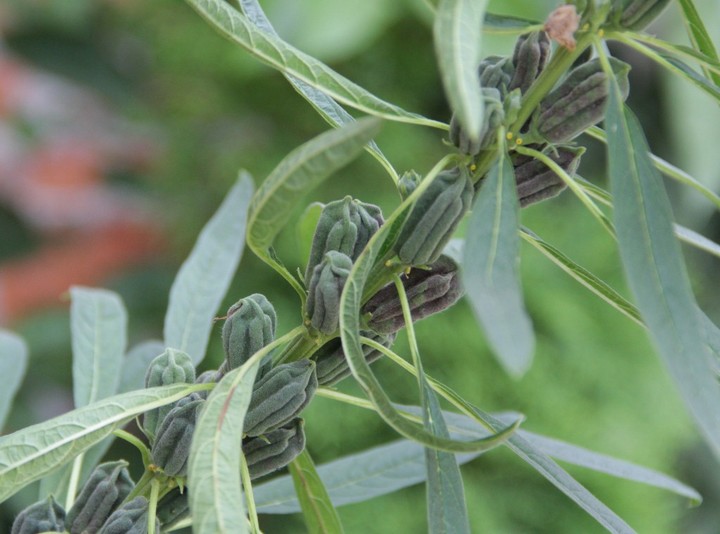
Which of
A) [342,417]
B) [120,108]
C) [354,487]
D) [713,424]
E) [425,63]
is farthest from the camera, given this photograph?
[120,108]

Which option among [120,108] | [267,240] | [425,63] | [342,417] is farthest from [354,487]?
[120,108]

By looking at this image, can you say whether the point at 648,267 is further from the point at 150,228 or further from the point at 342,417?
the point at 150,228

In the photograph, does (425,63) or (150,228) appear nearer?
(425,63)

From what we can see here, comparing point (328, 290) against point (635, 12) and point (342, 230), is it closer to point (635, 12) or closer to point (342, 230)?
point (342, 230)

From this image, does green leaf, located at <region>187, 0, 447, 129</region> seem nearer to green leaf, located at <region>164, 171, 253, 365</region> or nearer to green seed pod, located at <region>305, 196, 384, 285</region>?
green seed pod, located at <region>305, 196, 384, 285</region>

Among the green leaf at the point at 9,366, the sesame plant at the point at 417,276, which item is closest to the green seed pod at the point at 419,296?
the sesame plant at the point at 417,276

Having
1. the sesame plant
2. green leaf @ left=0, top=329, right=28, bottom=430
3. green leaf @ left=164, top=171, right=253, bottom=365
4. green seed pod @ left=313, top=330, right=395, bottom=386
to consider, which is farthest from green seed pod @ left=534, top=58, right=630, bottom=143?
green leaf @ left=0, top=329, right=28, bottom=430

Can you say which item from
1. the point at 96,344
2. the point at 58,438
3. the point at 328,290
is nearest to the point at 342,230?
the point at 328,290
